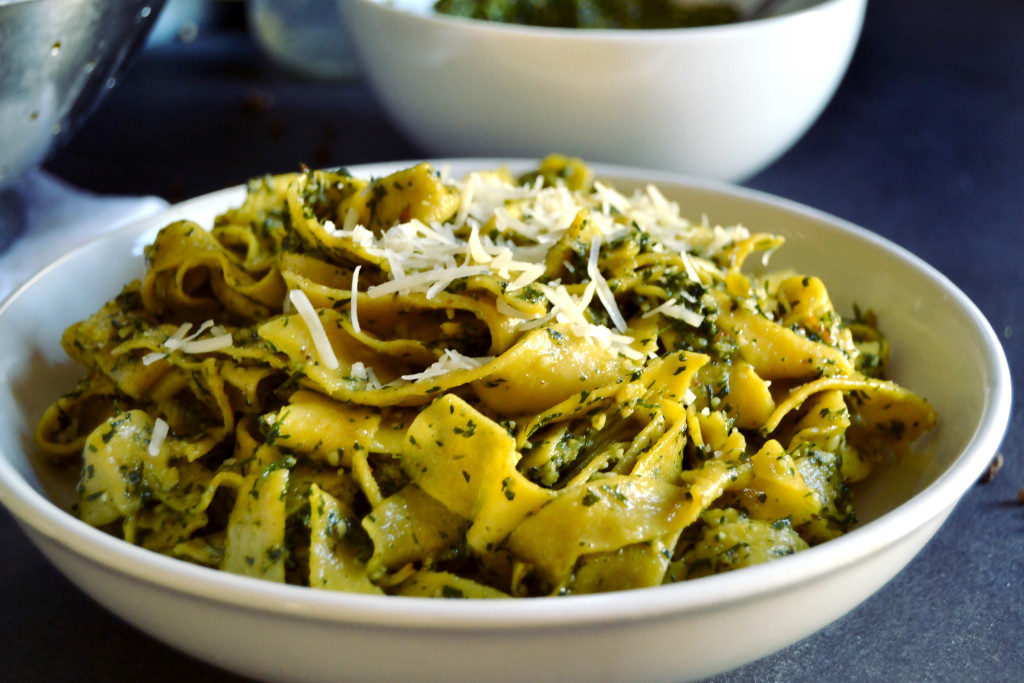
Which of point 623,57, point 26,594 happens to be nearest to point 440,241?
point 26,594

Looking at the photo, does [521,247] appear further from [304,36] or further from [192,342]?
[304,36]

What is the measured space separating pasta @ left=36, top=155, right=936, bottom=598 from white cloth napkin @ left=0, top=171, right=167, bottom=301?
0.90 metres

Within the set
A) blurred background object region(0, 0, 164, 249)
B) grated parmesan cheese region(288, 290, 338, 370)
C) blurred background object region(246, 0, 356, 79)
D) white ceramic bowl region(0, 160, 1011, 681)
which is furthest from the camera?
blurred background object region(246, 0, 356, 79)

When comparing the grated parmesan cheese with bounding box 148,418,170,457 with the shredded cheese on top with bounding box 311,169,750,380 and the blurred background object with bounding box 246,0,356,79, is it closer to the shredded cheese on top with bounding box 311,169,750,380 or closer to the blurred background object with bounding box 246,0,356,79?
the shredded cheese on top with bounding box 311,169,750,380

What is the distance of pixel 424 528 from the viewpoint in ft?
5.39

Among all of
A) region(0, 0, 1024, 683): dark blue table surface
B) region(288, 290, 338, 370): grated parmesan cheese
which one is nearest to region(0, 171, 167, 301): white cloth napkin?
region(0, 0, 1024, 683): dark blue table surface

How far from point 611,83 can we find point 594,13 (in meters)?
1.10

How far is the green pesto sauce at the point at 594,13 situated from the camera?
12.8ft

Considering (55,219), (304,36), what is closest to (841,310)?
(55,219)

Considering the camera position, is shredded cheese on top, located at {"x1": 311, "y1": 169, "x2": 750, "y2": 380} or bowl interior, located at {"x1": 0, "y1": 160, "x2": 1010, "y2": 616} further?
shredded cheese on top, located at {"x1": 311, "y1": 169, "x2": 750, "y2": 380}

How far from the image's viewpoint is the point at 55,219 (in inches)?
122

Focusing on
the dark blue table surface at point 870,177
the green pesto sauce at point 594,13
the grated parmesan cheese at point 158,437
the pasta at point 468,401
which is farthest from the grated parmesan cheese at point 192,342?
the green pesto sauce at point 594,13

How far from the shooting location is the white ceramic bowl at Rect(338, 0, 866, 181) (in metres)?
2.99

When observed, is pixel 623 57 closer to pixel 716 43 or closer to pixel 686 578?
pixel 716 43
